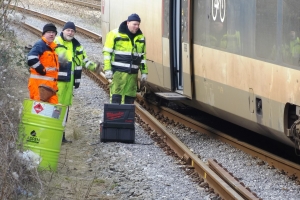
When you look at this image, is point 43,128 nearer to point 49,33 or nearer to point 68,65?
point 49,33

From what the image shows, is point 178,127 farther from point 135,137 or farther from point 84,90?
point 84,90

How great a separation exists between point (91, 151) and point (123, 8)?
206 inches

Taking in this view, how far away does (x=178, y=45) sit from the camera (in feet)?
38.9

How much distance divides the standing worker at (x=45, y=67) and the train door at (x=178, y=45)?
2.35 metres

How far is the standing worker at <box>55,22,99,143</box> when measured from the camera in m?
10.2

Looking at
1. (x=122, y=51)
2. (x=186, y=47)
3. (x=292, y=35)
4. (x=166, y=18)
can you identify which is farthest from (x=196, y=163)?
(x=166, y=18)

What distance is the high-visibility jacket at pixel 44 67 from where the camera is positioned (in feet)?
31.0

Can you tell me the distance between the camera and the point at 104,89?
16.1m

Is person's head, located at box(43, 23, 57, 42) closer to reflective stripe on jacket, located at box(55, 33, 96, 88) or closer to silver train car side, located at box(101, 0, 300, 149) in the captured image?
reflective stripe on jacket, located at box(55, 33, 96, 88)

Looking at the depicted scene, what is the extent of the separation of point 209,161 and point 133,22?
8.32 feet

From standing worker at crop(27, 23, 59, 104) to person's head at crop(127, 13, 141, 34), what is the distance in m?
1.45

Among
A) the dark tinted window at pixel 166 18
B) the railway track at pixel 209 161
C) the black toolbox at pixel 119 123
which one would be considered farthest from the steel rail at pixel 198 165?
the dark tinted window at pixel 166 18

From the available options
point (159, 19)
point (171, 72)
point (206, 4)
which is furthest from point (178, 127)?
point (206, 4)

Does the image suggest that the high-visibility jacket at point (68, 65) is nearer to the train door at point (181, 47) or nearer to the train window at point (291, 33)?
the train door at point (181, 47)
